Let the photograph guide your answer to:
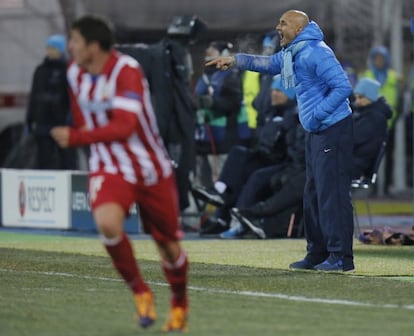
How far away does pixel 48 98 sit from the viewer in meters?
20.9

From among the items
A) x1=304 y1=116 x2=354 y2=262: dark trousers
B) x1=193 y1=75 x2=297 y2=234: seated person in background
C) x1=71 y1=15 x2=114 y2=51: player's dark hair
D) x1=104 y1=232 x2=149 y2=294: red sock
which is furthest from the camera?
x1=193 y1=75 x2=297 y2=234: seated person in background

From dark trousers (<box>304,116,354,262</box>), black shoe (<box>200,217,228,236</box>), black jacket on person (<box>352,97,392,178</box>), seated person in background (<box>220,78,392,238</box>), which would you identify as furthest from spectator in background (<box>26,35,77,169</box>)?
dark trousers (<box>304,116,354,262</box>)

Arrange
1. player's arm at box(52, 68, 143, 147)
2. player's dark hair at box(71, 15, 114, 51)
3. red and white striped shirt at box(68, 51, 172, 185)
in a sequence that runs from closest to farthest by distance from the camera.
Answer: player's arm at box(52, 68, 143, 147), red and white striped shirt at box(68, 51, 172, 185), player's dark hair at box(71, 15, 114, 51)

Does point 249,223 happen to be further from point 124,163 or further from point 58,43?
point 124,163

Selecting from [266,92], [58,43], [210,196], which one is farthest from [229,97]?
[58,43]

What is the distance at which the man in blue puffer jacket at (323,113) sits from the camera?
40.3 feet

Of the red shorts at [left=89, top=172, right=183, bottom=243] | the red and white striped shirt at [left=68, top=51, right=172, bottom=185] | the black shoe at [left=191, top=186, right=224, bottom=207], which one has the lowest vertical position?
the black shoe at [left=191, top=186, right=224, bottom=207]

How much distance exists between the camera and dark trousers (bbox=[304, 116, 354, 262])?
12.4 m

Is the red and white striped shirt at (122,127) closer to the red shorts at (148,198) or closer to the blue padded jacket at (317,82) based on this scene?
the red shorts at (148,198)

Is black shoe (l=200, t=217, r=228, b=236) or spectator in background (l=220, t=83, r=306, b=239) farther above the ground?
spectator in background (l=220, t=83, r=306, b=239)

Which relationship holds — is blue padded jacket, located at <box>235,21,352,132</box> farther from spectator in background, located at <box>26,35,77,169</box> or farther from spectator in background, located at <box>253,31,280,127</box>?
spectator in background, located at <box>26,35,77,169</box>

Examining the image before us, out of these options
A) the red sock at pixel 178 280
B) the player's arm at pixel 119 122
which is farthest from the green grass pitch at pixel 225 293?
the player's arm at pixel 119 122

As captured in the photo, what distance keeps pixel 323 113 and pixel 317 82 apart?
30 cm

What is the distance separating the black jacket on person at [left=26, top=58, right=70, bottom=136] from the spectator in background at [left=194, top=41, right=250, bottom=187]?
2535 mm
